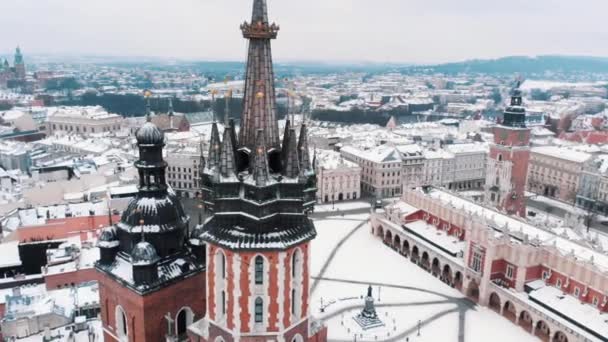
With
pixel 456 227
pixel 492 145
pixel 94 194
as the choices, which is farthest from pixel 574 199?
pixel 94 194

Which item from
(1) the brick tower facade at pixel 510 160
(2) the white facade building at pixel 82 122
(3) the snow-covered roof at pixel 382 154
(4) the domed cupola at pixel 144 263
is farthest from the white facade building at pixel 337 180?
(2) the white facade building at pixel 82 122

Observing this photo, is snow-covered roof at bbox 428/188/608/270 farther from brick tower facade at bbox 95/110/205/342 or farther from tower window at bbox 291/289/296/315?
brick tower facade at bbox 95/110/205/342

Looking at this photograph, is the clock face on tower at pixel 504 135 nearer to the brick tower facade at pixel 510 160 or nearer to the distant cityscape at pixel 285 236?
the brick tower facade at pixel 510 160

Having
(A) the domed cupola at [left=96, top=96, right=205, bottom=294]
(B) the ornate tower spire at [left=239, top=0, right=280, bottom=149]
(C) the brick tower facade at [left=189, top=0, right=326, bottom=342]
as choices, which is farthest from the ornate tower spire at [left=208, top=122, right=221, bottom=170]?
(A) the domed cupola at [left=96, top=96, right=205, bottom=294]

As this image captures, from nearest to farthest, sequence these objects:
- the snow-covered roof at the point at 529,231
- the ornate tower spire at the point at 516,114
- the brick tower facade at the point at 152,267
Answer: the brick tower facade at the point at 152,267
the snow-covered roof at the point at 529,231
the ornate tower spire at the point at 516,114

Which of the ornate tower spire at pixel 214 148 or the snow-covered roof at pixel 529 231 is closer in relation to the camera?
the ornate tower spire at pixel 214 148

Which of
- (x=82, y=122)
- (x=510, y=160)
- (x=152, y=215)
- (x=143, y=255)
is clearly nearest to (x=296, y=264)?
(x=143, y=255)
